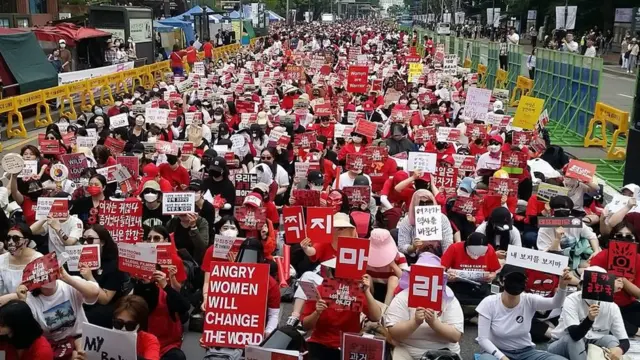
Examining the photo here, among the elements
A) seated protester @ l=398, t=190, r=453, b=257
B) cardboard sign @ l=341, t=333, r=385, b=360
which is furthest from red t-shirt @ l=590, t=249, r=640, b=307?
cardboard sign @ l=341, t=333, r=385, b=360

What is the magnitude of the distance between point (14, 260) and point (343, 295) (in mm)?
2961

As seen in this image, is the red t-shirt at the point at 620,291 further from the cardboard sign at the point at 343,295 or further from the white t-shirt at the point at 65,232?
the white t-shirt at the point at 65,232

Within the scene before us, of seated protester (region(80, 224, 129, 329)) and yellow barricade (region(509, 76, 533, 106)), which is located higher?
seated protester (region(80, 224, 129, 329))

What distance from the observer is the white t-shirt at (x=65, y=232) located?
8.33m

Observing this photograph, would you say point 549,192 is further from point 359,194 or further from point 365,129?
point 365,129

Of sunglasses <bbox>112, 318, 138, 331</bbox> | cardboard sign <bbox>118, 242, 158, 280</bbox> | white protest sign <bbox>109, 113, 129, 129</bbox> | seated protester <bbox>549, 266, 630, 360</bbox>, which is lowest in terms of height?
seated protester <bbox>549, 266, 630, 360</bbox>

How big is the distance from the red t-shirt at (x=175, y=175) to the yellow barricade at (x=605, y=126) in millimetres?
10559

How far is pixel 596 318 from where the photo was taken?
268 inches

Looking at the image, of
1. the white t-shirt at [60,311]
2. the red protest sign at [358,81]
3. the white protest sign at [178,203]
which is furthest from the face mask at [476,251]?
the red protest sign at [358,81]

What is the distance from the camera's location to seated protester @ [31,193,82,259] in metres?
8.28

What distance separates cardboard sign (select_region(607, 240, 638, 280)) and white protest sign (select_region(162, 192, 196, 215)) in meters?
4.25

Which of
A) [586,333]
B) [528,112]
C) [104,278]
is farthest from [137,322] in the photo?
[528,112]

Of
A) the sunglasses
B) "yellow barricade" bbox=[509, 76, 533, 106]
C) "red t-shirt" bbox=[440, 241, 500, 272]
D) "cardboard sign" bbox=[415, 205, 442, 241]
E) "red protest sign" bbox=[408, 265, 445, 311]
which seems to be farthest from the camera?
"yellow barricade" bbox=[509, 76, 533, 106]

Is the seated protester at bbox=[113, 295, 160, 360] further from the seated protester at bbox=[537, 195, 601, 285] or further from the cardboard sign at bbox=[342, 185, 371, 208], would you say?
the seated protester at bbox=[537, 195, 601, 285]
